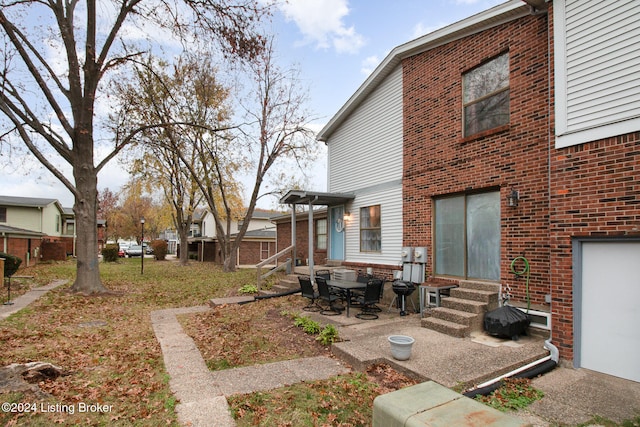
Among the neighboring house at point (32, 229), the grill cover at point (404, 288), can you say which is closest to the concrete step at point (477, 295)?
the grill cover at point (404, 288)

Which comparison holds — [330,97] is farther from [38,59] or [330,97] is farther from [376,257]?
[38,59]

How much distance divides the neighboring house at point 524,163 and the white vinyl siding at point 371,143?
6 centimetres

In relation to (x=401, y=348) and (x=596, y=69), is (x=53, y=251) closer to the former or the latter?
(x=401, y=348)

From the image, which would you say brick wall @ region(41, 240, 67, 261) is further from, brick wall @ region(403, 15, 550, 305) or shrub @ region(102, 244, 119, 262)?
brick wall @ region(403, 15, 550, 305)

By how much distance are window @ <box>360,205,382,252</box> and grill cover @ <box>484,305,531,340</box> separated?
472 centimetres

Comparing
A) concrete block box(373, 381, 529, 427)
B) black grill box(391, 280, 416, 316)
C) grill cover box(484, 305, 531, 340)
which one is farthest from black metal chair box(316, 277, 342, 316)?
concrete block box(373, 381, 529, 427)

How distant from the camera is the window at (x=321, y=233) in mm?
15234

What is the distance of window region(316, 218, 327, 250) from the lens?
15.2 metres

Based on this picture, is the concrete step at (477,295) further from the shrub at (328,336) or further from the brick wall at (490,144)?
the shrub at (328,336)

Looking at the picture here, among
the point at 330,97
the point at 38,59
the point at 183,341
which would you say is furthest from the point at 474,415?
the point at 330,97

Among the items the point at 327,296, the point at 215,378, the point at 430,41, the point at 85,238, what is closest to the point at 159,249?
the point at 85,238

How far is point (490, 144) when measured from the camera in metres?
7.27

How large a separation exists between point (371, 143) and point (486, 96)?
421cm

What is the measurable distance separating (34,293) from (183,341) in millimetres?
8457
